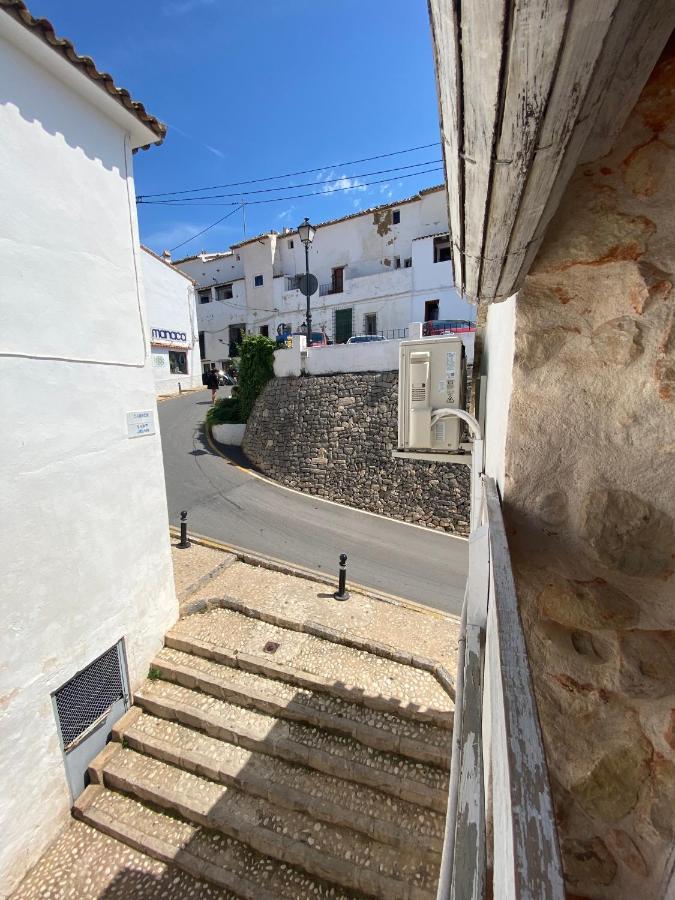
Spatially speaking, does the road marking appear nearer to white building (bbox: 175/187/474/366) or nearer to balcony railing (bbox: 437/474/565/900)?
balcony railing (bbox: 437/474/565/900)

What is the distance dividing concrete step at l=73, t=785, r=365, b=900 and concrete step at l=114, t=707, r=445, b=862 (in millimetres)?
447

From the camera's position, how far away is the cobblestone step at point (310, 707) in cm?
459

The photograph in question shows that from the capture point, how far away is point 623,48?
2.37 feet

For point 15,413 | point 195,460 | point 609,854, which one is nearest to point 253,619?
point 15,413

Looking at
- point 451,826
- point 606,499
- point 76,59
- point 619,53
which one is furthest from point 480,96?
point 76,59

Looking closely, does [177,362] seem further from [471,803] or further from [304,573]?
[471,803]

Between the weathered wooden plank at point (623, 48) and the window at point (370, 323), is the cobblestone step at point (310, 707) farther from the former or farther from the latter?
the window at point (370, 323)

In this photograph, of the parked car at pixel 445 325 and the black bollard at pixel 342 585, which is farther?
the parked car at pixel 445 325

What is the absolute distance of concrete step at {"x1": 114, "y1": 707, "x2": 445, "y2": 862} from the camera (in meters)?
4.00

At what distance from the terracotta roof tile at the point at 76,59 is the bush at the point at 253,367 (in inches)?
424

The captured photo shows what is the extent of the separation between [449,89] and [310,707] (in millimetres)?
5850

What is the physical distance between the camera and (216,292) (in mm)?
30875

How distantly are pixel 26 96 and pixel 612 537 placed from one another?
5885 millimetres

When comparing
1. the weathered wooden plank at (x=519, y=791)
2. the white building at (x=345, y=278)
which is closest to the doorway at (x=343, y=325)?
the white building at (x=345, y=278)
